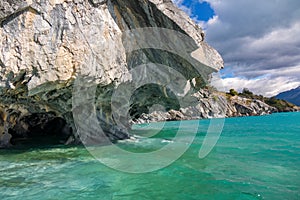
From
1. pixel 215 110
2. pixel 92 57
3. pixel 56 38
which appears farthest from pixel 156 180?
pixel 215 110

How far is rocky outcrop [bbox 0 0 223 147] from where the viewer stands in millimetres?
15633

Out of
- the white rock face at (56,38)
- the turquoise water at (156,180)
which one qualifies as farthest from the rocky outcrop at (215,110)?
the turquoise water at (156,180)

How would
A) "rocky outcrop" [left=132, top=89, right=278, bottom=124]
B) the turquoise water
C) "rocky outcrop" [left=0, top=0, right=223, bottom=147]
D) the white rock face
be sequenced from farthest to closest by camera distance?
"rocky outcrop" [left=132, top=89, right=278, bottom=124]
"rocky outcrop" [left=0, top=0, right=223, bottom=147]
the white rock face
the turquoise water

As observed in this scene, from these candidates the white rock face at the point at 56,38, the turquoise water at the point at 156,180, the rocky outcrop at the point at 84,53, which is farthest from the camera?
the rocky outcrop at the point at 84,53

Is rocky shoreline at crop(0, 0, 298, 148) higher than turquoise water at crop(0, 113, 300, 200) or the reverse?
higher

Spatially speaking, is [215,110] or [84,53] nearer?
[84,53]

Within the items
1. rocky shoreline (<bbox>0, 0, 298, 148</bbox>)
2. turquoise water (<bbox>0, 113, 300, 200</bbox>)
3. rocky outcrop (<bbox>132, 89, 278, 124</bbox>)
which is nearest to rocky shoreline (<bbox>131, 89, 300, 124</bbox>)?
rocky outcrop (<bbox>132, 89, 278, 124</bbox>)

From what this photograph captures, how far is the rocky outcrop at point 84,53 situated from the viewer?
15.6 meters

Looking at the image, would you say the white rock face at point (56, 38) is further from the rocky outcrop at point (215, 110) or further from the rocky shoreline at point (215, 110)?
the rocky shoreline at point (215, 110)

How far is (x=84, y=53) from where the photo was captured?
1745 cm

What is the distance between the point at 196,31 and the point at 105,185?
15.8 metres

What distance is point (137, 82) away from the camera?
24109mm

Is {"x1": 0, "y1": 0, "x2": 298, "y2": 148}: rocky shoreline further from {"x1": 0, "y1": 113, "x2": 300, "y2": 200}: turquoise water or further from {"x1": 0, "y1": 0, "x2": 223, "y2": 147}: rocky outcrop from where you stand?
{"x1": 0, "y1": 113, "x2": 300, "y2": 200}: turquoise water

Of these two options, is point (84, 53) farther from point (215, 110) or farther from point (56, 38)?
point (215, 110)
